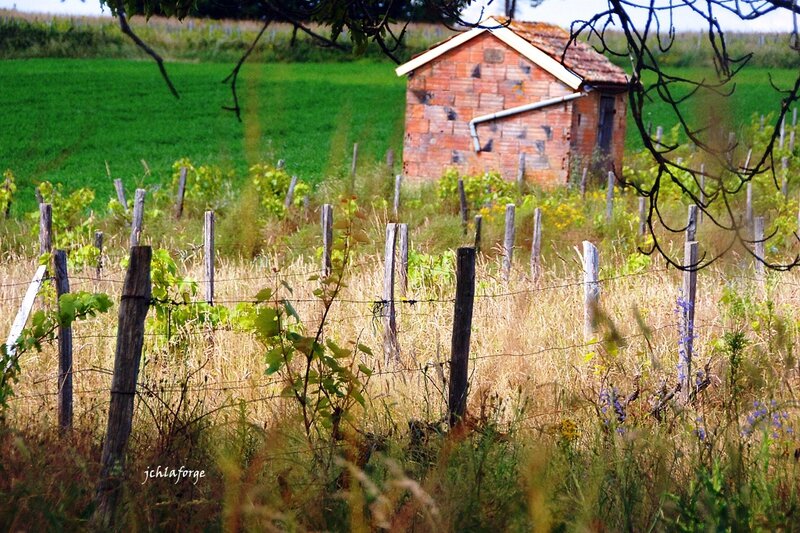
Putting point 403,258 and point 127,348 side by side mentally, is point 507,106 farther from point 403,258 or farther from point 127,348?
point 127,348

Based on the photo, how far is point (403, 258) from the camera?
8.55 meters

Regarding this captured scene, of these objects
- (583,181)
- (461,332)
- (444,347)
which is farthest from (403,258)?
(583,181)

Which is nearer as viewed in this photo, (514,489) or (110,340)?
(514,489)

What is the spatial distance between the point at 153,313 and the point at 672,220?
9173 mm

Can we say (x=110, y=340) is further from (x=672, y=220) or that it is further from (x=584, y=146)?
(x=584, y=146)

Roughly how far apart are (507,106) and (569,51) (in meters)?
1.74

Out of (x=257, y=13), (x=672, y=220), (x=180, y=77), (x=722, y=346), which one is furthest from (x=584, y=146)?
(x=180, y=77)

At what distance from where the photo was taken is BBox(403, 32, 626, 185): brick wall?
19406 mm

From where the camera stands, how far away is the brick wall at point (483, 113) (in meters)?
19.4

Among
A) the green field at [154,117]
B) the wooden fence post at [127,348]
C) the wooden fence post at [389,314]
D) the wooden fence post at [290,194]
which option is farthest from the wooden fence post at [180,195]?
the wooden fence post at [127,348]

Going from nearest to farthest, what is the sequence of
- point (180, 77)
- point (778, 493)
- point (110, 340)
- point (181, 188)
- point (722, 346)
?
point (778, 493), point (722, 346), point (110, 340), point (181, 188), point (180, 77)

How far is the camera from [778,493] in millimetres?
3660

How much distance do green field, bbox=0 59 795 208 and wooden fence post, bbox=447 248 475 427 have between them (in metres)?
15.3

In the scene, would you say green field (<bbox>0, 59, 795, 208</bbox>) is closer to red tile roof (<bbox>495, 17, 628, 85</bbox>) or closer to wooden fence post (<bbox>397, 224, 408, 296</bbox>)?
red tile roof (<bbox>495, 17, 628, 85</bbox>)
